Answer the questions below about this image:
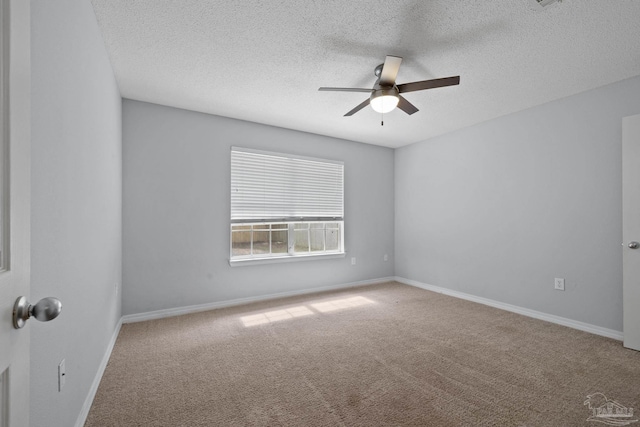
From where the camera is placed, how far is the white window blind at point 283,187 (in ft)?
13.0

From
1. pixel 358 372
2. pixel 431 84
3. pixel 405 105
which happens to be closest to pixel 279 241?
pixel 358 372

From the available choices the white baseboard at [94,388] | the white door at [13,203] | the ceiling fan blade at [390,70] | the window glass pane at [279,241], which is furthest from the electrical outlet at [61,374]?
the window glass pane at [279,241]

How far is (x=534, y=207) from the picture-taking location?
3.47m

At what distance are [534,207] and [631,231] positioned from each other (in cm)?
91

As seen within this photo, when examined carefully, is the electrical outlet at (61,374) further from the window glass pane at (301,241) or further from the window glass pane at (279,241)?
the window glass pane at (301,241)

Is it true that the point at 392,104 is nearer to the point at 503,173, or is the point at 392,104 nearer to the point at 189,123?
the point at 503,173

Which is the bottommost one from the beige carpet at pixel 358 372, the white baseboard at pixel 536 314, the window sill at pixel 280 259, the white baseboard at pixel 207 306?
the beige carpet at pixel 358 372

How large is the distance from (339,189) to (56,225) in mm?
3883

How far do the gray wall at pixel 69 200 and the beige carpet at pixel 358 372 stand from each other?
0.47 m

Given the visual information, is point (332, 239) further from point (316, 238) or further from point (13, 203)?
point (13, 203)

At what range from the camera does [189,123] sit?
3607mm

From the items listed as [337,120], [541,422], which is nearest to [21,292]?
[541,422]

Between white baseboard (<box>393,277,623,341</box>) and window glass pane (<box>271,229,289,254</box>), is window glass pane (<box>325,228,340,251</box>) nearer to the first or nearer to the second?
window glass pane (<box>271,229,289,254</box>)

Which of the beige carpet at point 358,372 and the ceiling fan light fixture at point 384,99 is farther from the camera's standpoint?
the ceiling fan light fixture at point 384,99
